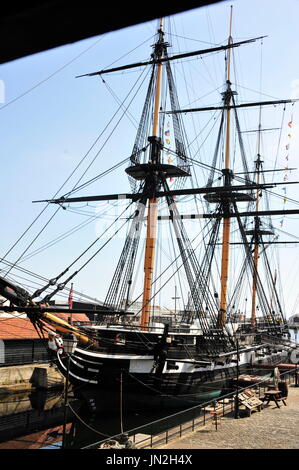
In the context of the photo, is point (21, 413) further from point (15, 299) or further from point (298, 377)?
point (298, 377)

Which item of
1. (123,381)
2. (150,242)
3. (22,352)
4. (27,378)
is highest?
(150,242)

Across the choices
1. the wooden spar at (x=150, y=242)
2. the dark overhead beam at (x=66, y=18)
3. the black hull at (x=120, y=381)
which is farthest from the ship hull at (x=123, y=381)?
the dark overhead beam at (x=66, y=18)

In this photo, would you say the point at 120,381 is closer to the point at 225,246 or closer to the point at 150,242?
the point at 150,242

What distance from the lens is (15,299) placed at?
1602 centimetres

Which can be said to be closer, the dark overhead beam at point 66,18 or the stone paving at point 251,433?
the dark overhead beam at point 66,18

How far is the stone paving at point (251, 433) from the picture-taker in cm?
1249

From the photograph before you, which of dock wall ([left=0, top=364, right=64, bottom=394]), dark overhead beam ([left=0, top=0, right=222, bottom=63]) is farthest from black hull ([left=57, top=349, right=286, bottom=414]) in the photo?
dark overhead beam ([left=0, top=0, right=222, bottom=63])

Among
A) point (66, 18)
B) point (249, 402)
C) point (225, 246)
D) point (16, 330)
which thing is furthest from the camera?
point (225, 246)

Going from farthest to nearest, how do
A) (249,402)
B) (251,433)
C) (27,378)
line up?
(27,378)
(249,402)
(251,433)

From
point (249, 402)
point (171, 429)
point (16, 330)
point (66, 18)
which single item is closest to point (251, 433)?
A: point (171, 429)

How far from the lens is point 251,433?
45.5 ft

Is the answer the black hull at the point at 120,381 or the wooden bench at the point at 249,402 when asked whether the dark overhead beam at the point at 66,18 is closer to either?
the wooden bench at the point at 249,402

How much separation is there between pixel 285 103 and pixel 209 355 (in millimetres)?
21760

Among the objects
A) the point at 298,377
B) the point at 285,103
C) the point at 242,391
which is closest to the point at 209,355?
the point at 242,391
